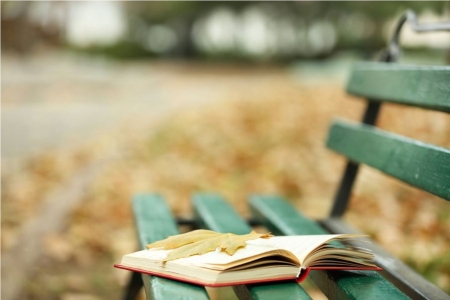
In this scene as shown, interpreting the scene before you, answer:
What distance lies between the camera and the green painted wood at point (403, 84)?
1580 mm

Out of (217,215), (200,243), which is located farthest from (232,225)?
(200,243)

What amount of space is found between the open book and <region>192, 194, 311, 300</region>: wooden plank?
0.08 feet

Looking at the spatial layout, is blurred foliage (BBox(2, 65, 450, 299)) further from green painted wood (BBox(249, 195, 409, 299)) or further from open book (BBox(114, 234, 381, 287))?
open book (BBox(114, 234, 381, 287))

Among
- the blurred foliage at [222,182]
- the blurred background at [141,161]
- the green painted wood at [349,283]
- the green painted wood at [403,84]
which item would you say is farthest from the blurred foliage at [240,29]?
the green painted wood at [349,283]

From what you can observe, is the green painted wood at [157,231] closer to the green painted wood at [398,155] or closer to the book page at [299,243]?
the book page at [299,243]

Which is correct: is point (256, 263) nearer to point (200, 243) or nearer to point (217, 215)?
point (200, 243)

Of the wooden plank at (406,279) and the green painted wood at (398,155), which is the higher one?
the green painted wood at (398,155)

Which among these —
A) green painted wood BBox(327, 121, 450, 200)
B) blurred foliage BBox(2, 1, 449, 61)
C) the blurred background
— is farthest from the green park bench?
blurred foliage BBox(2, 1, 449, 61)

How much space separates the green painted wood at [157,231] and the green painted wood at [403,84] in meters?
0.77

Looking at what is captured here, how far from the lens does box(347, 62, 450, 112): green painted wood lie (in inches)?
62.2

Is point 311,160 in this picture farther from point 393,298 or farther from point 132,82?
point 132,82

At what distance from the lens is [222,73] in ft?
52.4

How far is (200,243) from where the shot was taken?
137 cm

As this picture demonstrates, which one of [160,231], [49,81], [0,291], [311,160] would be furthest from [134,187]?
[49,81]
